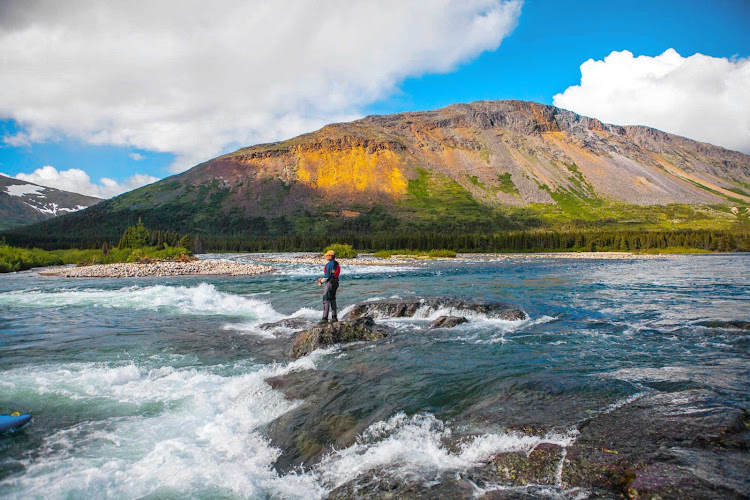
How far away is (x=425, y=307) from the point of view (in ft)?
68.2

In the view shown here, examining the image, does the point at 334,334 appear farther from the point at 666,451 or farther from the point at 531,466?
the point at 666,451

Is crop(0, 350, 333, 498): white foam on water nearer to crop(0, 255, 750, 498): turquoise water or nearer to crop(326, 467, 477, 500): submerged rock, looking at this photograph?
crop(0, 255, 750, 498): turquoise water

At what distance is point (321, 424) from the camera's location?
8531 mm

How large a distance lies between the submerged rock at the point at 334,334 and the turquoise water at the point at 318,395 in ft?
1.81

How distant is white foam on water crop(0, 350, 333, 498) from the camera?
6.73 metres

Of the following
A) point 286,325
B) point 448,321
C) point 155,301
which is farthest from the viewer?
point 155,301

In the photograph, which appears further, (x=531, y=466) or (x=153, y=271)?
(x=153, y=271)

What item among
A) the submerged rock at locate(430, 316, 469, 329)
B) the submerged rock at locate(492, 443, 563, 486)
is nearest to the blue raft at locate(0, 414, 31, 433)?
the submerged rock at locate(492, 443, 563, 486)

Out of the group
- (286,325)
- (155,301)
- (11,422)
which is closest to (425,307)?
(286,325)

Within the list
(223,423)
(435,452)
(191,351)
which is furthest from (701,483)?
(191,351)

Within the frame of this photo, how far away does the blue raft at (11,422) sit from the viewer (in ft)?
27.7

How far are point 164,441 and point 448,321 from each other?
38.9 feet

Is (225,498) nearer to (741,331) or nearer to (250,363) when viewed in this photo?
(250,363)

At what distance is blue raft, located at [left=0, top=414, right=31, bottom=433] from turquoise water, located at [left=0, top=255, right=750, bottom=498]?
205mm
